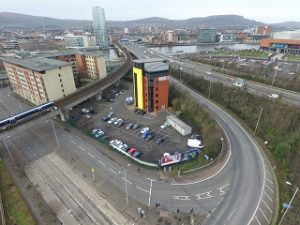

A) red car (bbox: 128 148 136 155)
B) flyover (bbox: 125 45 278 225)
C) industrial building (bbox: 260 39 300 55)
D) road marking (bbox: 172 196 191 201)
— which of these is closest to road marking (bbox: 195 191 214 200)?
flyover (bbox: 125 45 278 225)

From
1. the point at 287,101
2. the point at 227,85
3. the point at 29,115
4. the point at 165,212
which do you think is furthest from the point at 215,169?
the point at 29,115

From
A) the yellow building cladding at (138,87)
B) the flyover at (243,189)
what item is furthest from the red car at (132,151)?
the yellow building cladding at (138,87)

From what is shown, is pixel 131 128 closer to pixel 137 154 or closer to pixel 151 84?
pixel 137 154

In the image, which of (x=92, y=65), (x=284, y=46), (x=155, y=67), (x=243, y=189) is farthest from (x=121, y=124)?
(x=284, y=46)

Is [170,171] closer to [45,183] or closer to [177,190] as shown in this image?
[177,190]

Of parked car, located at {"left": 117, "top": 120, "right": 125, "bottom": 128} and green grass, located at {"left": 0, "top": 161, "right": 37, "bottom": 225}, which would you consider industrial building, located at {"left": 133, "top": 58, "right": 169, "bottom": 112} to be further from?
green grass, located at {"left": 0, "top": 161, "right": 37, "bottom": 225}
